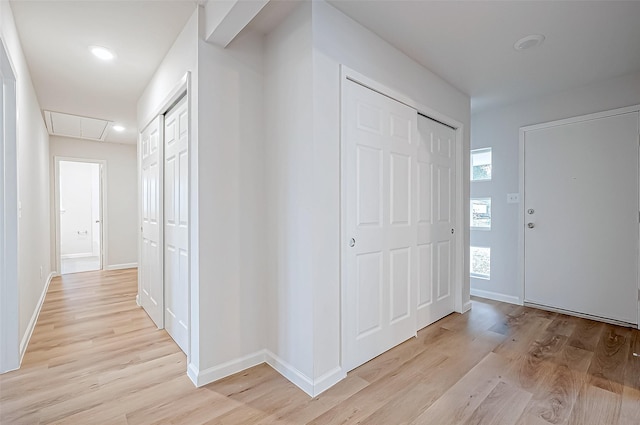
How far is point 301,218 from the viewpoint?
6.35 feet

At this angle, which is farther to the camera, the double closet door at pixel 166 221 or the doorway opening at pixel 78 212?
the doorway opening at pixel 78 212

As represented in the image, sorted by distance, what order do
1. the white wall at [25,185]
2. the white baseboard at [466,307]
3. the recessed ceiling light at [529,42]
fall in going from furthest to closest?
1. the white baseboard at [466,307]
2. the recessed ceiling light at [529,42]
3. the white wall at [25,185]

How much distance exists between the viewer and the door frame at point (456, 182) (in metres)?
2.02

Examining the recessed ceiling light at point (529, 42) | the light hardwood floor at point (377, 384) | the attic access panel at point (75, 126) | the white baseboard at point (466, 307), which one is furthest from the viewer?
the attic access panel at point (75, 126)

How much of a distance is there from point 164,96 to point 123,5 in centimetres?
73

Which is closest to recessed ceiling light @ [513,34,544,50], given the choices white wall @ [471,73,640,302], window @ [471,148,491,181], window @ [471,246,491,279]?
white wall @ [471,73,640,302]

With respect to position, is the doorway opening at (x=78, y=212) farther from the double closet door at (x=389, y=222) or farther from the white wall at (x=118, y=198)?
the double closet door at (x=389, y=222)

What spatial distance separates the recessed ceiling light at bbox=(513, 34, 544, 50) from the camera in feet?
7.54

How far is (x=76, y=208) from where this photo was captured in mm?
7617

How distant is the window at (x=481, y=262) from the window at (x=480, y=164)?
930 millimetres

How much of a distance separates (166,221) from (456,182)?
2.93 m

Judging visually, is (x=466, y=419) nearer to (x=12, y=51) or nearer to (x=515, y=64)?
(x=515, y=64)

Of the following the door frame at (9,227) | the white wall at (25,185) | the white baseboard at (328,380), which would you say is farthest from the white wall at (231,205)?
the door frame at (9,227)

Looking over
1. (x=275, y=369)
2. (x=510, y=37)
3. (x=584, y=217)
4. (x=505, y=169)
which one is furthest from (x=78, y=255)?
(x=584, y=217)
